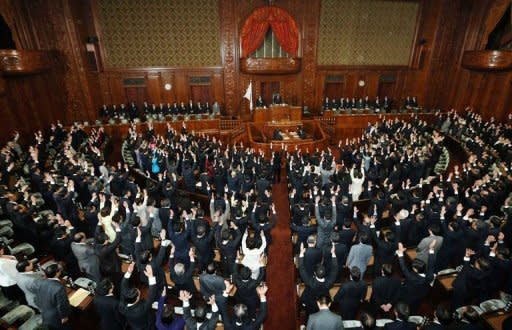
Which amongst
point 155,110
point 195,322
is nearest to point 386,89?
point 155,110

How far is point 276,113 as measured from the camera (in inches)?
558

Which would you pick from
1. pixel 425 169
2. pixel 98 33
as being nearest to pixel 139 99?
pixel 98 33

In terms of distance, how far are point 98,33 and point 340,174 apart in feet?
41.5

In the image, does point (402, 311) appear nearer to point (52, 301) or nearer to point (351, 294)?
point (351, 294)

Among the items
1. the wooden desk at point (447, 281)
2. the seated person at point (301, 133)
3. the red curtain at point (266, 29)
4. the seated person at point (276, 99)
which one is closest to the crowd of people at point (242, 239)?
the wooden desk at point (447, 281)

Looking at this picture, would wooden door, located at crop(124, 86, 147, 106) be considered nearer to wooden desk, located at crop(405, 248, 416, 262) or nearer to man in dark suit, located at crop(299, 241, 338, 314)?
man in dark suit, located at crop(299, 241, 338, 314)

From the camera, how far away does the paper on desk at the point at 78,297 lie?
4480 mm

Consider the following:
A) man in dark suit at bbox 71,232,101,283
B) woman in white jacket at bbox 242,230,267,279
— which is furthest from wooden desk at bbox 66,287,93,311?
woman in white jacket at bbox 242,230,267,279

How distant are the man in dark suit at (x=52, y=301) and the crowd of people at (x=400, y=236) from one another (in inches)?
128

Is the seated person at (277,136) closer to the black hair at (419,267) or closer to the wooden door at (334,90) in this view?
the wooden door at (334,90)

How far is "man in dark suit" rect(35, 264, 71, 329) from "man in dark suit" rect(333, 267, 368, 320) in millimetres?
3728

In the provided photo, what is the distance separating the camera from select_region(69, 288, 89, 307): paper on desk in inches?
176

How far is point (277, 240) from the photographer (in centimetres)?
709

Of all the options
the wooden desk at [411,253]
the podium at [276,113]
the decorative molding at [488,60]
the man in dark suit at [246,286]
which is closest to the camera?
the man in dark suit at [246,286]
